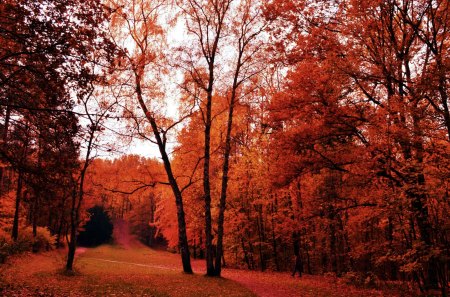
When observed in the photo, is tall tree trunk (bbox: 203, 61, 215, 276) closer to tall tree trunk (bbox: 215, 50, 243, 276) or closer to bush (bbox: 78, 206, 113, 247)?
tall tree trunk (bbox: 215, 50, 243, 276)

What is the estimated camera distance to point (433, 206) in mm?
8812

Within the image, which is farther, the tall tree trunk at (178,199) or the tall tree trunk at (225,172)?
the tall tree trunk at (178,199)

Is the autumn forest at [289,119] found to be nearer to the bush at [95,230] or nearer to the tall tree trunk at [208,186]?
the tall tree trunk at [208,186]

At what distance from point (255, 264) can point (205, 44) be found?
22038 mm

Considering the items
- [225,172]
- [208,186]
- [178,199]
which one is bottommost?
[178,199]

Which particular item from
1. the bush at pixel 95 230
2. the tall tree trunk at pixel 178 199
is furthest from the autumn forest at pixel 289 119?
the bush at pixel 95 230

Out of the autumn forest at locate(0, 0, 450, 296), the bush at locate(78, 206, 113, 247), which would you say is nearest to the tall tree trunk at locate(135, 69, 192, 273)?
the autumn forest at locate(0, 0, 450, 296)

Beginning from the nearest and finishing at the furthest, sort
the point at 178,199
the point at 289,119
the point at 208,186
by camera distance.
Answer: the point at 289,119 < the point at 208,186 < the point at 178,199

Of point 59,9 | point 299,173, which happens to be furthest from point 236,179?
point 59,9

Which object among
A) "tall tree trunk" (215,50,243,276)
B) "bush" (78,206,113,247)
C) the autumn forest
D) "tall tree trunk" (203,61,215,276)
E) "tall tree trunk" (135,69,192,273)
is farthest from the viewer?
"bush" (78,206,113,247)

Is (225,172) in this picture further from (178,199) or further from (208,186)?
(178,199)

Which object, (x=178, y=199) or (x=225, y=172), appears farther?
(x=178, y=199)

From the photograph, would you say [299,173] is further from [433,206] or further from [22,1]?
[22,1]

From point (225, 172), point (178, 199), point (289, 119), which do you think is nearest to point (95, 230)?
point (178, 199)
